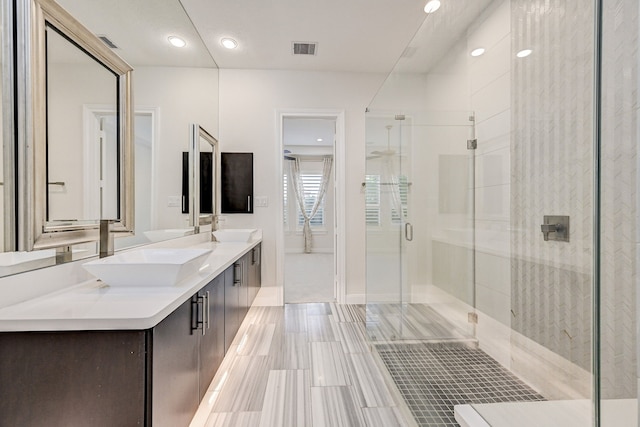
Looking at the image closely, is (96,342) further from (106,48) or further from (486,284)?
(486,284)

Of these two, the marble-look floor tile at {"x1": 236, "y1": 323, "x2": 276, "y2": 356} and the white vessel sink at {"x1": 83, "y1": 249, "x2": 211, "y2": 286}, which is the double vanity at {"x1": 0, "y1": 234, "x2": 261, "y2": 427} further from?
the marble-look floor tile at {"x1": 236, "y1": 323, "x2": 276, "y2": 356}

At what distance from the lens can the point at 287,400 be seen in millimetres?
1728

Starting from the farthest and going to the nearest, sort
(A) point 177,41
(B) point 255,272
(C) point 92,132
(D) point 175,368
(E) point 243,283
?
(B) point 255,272
(E) point 243,283
(A) point 177,41
(C) point 92,132
(D) point 175,368

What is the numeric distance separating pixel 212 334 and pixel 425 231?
5.25 feet

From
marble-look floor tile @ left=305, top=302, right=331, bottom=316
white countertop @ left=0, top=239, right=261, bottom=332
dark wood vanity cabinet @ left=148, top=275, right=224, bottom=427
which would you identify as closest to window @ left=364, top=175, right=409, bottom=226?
marble-look floor tile @ left=305, top=302, right=331, bottom=316

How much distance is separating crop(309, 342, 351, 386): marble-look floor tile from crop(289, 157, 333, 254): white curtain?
17.5ft

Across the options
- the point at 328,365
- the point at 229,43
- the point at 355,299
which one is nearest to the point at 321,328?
the point at 328,365

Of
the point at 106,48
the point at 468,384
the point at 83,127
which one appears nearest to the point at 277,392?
the point at 468,384

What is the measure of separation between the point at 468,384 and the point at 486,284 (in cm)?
63

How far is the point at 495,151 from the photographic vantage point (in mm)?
1931

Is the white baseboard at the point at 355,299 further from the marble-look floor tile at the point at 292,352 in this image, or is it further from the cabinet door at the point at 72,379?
the cabinet door at the point at 72,379

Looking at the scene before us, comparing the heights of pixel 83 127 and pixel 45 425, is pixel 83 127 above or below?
above

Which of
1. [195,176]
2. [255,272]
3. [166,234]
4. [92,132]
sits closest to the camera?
[92,132]

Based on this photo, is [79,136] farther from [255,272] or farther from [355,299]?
[355,299]
